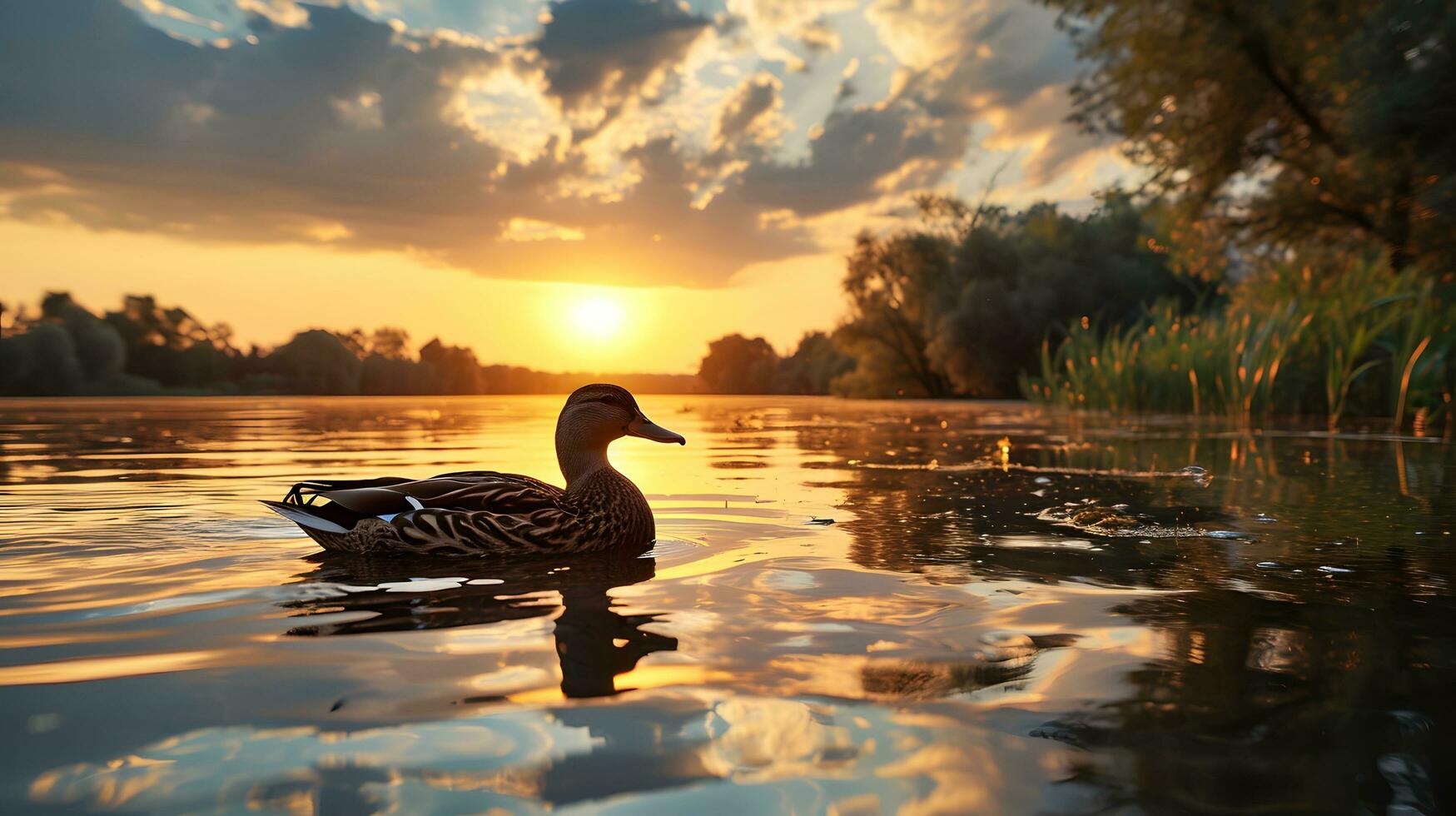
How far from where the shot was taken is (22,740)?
206 cm

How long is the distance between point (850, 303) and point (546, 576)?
4524 cm

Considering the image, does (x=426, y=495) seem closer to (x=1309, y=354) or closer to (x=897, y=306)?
(x=1309, y=354)

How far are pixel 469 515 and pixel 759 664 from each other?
2160 mm

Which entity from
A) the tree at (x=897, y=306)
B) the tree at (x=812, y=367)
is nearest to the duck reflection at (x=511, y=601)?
the tree at (x=897, y=306)

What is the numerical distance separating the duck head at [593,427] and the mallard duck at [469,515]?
49cm

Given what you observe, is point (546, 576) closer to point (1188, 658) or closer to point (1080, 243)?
point (1188, 658)

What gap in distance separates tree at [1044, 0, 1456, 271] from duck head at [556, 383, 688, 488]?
44.8 ft

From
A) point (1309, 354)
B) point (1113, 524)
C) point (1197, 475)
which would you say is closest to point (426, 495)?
point (1113, 524)

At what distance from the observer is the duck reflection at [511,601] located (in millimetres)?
2754

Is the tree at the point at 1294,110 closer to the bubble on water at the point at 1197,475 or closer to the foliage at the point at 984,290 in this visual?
the bubble on water at the point at 1197,475

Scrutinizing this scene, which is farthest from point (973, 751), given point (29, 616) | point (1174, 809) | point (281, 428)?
point (281, 428)

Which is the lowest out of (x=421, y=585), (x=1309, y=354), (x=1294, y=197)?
(x=421, y=585)

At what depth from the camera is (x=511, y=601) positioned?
3.50 metres

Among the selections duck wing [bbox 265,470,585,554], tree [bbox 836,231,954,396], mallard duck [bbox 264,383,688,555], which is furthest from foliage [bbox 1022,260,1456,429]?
tree [bbox 836,231,954,396]
